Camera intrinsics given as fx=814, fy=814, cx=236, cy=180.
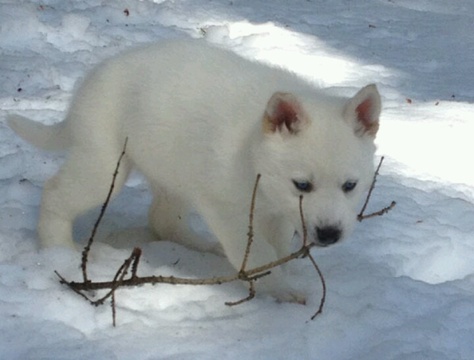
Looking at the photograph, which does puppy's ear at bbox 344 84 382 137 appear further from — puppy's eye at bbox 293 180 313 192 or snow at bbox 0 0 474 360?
snow at bbox 0 0 474 360

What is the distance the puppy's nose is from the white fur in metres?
0.05

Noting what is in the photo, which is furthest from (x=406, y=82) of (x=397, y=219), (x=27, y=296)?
(x=27, y=296)

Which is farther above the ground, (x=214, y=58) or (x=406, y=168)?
(x=214, y=58)

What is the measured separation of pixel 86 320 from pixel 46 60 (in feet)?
13.4

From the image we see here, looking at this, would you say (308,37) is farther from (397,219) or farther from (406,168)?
(397,219)

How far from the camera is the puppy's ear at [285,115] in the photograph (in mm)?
3367

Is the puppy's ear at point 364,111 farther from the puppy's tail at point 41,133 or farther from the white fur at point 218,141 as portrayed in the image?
the puppy's tail at point 41,133

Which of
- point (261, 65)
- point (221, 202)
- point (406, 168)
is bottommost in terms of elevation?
point (406, 168)

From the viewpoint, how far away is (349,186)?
11.1 feet

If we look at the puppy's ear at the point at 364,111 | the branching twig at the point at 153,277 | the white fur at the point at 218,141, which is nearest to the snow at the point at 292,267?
the branching twig at the point at 153,277

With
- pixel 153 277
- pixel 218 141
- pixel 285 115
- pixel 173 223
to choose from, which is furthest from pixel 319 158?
pixel 173 223

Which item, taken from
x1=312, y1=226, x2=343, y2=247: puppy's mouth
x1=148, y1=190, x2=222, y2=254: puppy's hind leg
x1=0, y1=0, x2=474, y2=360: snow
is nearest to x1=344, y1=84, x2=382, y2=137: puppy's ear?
x1=312, y1=226, x2=343, y2=247: puppy's mouth

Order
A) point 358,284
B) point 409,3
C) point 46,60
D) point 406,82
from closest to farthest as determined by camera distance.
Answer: point 358,284, point 46,60, point 406,82, point 409,3

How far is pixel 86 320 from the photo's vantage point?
10.3 ft
